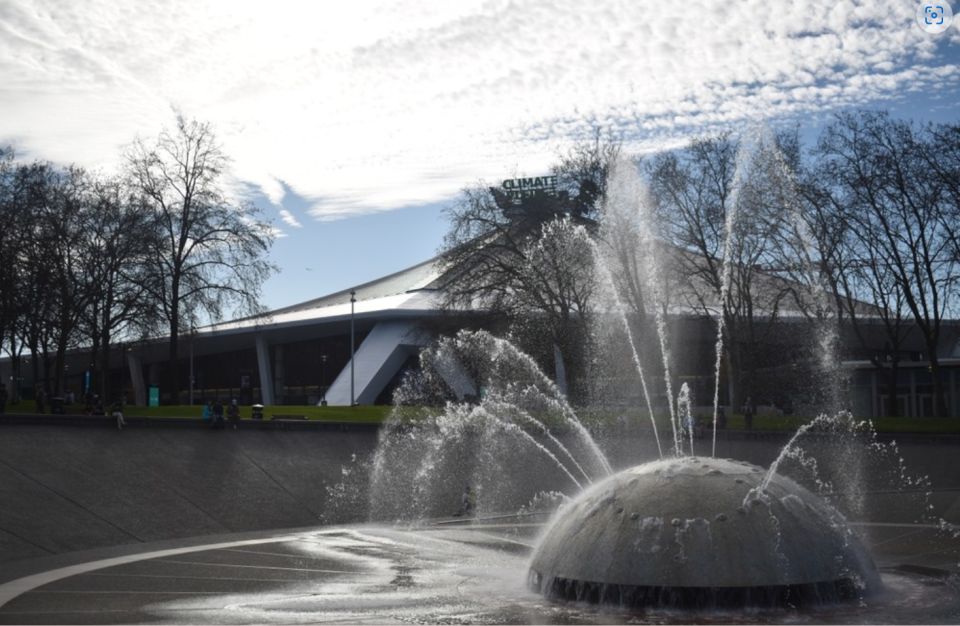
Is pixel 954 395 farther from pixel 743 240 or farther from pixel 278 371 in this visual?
pixel 278 371

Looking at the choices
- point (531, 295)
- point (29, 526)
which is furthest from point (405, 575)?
point (531, 295)

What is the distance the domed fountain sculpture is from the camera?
37.2 ft

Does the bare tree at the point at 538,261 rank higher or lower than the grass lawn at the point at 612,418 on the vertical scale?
higher

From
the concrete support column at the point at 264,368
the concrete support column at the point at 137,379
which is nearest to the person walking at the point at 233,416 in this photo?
Result: the concrete support column at the point at 264,368

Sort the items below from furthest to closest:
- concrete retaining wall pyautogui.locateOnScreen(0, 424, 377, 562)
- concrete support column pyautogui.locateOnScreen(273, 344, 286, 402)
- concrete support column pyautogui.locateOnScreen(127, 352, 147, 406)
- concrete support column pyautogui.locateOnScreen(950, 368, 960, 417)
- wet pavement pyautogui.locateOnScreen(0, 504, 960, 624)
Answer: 1. concrete support column pyautogui.locateOnScreen(127, 352, 147, 406)
2. concrete support column pyautogui.locateOnScreen(273, 344, 286, 402)
3. concrete support column pyautogui.locateOnScreen(950, 368, 960, 417)
4. concrete retaining wall pyautogui.locateOnScreen(0, 424, 377, 562)
5. wet pavement pyautogui.locateOnScreen(0, 504, 960, 624)

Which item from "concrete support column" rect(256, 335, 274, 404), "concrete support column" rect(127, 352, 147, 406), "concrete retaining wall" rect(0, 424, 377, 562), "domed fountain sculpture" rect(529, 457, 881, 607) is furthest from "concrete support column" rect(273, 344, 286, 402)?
"domed fountain sculpture" rect(529, 457, 881, 607)

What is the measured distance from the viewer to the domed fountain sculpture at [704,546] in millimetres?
11336

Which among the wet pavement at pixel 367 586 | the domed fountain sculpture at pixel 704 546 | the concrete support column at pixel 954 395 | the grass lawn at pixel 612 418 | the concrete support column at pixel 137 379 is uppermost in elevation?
the concrete support column at pixel 137 379

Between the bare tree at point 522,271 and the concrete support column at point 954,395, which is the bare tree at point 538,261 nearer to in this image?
the bare tree at point 522,271

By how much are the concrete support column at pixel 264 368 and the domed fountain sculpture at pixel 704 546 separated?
6057 cm

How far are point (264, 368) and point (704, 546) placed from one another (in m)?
63.0

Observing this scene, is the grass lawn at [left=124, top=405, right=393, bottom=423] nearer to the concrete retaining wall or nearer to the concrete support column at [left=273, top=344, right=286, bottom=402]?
the concrete retaining wall

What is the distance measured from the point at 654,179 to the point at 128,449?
73.8ft

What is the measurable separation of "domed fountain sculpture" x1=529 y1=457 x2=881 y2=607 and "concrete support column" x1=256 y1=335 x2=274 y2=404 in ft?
199
